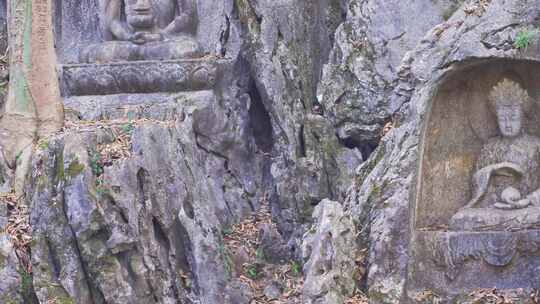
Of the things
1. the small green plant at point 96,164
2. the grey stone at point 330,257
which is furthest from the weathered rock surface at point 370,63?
the small green plant at point 96,164

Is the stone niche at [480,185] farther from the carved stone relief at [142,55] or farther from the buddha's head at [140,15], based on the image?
the buddha's head at [140,15]

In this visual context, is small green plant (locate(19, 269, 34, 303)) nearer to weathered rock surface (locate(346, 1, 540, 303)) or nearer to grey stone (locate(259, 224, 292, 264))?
grey stone (locate(259, 224, 292, 264))

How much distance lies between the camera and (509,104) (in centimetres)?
818

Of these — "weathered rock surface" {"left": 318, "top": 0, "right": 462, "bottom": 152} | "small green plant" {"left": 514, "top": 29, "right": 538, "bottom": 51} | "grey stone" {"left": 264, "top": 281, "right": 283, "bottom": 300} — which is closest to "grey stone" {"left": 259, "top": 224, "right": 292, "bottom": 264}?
"grey stone" {"left": 264, "top": 281, "right": 283, "bottom": 300}

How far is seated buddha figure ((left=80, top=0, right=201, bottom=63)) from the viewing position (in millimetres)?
10688

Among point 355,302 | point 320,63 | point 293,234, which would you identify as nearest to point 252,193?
point 293,234

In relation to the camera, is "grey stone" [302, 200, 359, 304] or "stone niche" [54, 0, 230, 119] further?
"stone niche" [54, 0, 230, 119]

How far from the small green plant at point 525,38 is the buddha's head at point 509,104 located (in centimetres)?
67

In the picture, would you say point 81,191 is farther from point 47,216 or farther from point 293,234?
point 293,234

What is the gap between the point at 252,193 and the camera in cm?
1042

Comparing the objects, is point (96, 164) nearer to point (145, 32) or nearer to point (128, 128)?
point (128, 128)

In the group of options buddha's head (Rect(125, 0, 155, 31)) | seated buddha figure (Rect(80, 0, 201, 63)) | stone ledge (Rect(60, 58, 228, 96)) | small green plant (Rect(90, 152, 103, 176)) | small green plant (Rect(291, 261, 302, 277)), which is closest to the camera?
small green plant (Rect(90, 152, 103, 176))

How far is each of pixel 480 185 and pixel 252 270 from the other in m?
2.40

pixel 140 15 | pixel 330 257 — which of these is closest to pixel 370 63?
pixel 140 15
